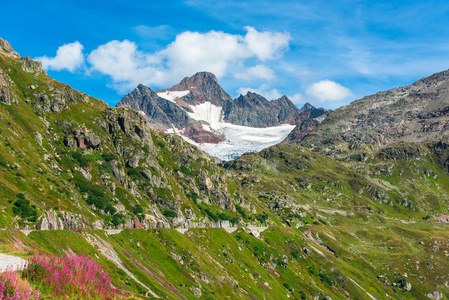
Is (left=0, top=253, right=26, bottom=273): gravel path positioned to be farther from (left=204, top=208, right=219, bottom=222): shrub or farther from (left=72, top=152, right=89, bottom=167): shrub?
(left=204, top=208, right=219, bottom=222): shrub

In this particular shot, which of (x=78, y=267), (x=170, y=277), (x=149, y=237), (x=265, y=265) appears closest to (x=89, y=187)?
(x=149, y=237)

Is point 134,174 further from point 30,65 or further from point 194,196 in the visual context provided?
point 30,65

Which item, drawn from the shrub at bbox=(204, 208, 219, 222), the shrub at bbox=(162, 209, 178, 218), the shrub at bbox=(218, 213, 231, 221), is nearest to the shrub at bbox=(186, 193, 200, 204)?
the shrub at bbox=(204, 208, 219, 222)

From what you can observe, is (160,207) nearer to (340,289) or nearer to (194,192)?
(194,192)

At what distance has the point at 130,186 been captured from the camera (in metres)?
150

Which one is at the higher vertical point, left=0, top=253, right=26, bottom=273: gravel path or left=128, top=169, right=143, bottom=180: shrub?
left=128, top=169, right=143, bottom=180: shrub

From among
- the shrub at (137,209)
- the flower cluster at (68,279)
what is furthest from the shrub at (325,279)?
the flower cluster at (68,279)

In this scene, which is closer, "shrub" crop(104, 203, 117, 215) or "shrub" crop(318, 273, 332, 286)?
"shrub" crop(104, 203, 117, 215)

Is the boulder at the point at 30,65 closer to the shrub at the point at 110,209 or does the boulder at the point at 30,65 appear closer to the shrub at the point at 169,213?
the shrub at the point at 110,209

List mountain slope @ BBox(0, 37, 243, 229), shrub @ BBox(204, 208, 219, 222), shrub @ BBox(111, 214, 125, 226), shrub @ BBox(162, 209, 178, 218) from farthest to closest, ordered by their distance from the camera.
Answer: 1. shrub @ BBox(204, 208, 219, 222)
2. shrub @ BBox(162, 209, 178, 218)
3. shrub @ BBox(111, 214, 125, 226)
4. mountain slope @ BBox(0, 37, 243, 229)

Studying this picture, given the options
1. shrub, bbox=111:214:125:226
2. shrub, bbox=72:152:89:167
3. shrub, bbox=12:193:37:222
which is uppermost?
shrub, bbox=72:152:89:167

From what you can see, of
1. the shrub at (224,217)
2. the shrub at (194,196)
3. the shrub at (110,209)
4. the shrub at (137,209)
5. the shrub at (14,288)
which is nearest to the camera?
the shrub at (14,288)

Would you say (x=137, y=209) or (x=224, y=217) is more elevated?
(x=137, y=209)

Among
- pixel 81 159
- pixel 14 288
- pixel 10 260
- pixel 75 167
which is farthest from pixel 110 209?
pixel 14 288
